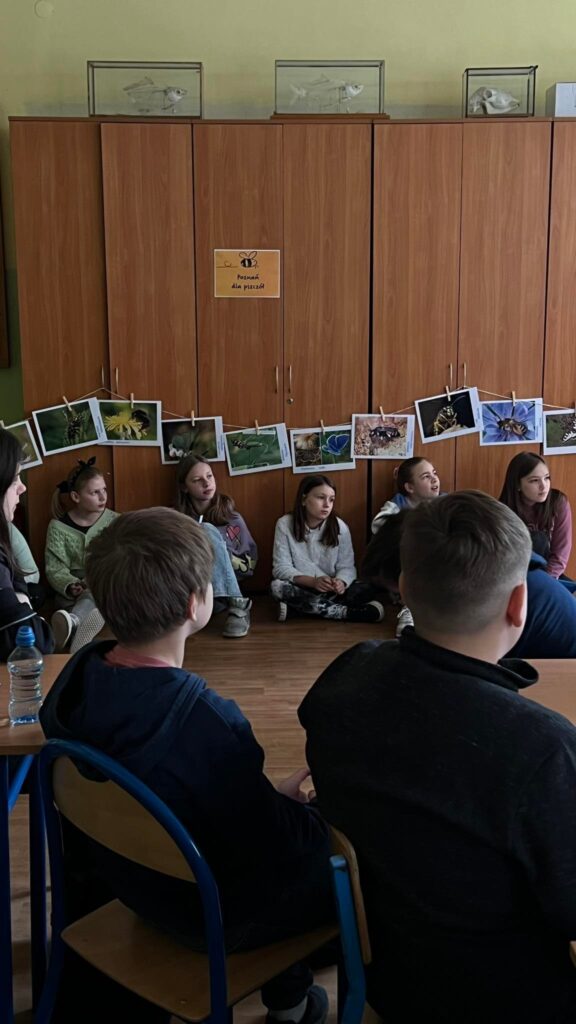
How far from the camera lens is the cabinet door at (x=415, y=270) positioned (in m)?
4.66

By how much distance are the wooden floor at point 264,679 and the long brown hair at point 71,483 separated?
93 centimetres

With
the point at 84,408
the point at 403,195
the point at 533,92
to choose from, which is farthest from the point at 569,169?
the point at 84,408

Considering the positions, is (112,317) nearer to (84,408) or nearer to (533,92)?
(84,408)

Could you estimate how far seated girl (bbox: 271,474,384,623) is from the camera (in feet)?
15.2

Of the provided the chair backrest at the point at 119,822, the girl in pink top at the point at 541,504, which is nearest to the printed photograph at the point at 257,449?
the girl in pink top at the point at 541,504

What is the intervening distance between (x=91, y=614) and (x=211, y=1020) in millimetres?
2980

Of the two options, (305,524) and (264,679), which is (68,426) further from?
(264,679)

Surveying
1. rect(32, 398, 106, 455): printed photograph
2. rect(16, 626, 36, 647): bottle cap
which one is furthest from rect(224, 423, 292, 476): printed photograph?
rect(16, 626, 36, 647): bottle cap

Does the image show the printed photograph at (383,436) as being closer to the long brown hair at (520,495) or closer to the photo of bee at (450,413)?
the photo of bee at (450,413)

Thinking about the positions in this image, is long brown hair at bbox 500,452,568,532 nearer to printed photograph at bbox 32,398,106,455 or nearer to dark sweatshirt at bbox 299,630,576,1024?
printed photograph at bbox 32,398,106,455

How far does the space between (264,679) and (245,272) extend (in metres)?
2.12

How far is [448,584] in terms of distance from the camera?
1.25 m

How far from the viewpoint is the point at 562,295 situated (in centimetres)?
480

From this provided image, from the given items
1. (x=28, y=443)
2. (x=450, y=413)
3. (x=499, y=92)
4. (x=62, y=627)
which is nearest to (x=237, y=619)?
(x=62, y=627)
